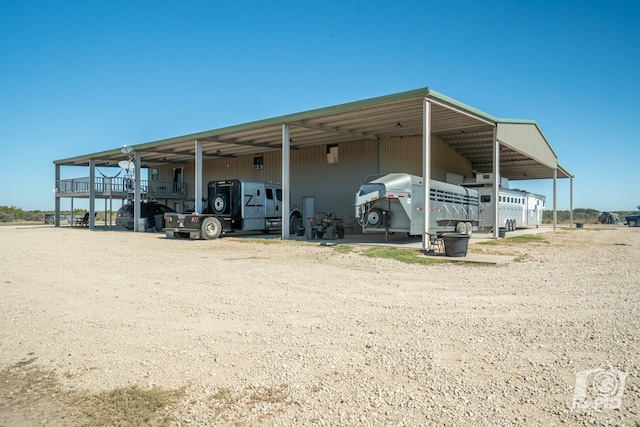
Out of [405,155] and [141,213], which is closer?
[405,155]

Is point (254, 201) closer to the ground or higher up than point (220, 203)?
higher up

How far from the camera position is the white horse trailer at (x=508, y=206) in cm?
2147

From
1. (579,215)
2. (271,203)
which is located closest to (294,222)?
(271,203)

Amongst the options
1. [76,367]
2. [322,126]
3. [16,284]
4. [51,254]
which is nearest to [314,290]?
[76,367]

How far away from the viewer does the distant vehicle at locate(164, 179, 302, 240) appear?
18.8 meters

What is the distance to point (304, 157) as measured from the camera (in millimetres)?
25906

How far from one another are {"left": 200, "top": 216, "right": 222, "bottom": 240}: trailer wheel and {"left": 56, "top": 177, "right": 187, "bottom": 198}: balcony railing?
11252 millimetres

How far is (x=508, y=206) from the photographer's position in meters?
24.0

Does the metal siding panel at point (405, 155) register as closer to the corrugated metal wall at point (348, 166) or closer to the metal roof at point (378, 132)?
the corrugated metal wall at point (348, 166)

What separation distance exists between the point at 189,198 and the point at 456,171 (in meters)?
18.9

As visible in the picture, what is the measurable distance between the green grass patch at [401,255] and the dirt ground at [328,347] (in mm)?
2213

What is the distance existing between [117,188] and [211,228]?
13.5 m

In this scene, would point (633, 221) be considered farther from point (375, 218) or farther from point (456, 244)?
point (456, 244)

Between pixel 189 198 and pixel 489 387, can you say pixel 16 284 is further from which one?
pixel 189 198
